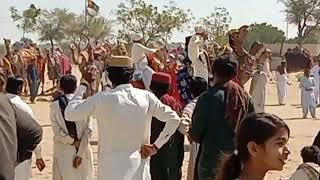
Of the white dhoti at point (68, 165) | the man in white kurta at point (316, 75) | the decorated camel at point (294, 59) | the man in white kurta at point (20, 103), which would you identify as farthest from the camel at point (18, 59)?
the decorated camel at point (294, 59)

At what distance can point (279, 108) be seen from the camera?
23.6 m

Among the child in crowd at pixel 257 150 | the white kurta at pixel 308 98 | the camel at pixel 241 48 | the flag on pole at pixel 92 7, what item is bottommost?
the white kurta at pixel 308 98

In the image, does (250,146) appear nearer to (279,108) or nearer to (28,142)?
(28,142)

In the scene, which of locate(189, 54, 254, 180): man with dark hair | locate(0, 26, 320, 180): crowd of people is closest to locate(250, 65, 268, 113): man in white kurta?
locate(0, 26, 320, 180): crowd of people

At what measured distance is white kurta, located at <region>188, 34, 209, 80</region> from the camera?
1144cm

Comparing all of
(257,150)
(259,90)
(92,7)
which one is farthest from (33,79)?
(257,150)

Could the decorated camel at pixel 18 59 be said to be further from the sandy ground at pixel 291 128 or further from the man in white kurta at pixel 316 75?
the man in white kurta at pixel 316 75

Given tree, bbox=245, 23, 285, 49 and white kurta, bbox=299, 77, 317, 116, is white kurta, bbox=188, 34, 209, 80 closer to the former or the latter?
white kurta, bbox=299, 77, 317, 116

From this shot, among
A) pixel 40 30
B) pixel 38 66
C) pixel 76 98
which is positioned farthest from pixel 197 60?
pixel 40 30

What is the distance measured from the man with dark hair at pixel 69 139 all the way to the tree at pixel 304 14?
206ft

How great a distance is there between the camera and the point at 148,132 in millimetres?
5758

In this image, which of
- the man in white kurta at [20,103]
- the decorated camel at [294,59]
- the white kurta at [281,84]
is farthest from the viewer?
the decorated camel at [294,59]

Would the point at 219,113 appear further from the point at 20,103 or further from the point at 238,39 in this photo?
the point at 238,39

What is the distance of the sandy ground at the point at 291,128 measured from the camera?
10911 mm
